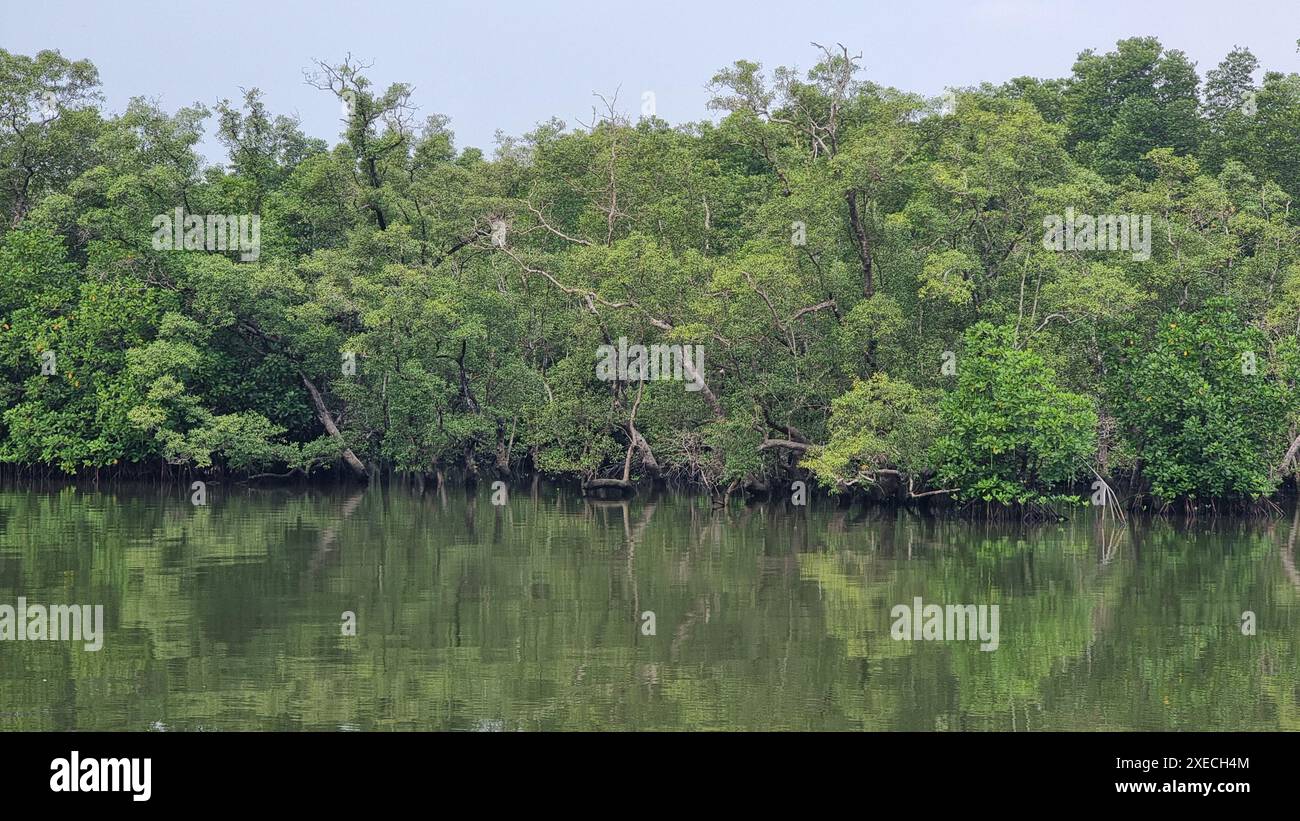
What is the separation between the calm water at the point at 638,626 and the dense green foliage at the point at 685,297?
159 inches

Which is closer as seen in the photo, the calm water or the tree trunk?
the calm water

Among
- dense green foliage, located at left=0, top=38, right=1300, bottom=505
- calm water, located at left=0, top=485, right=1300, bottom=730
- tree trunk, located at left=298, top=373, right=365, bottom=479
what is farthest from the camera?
tree trunk, located at left=298, top=373, right=365, bottom=479

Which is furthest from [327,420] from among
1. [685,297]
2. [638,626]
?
[638,626]

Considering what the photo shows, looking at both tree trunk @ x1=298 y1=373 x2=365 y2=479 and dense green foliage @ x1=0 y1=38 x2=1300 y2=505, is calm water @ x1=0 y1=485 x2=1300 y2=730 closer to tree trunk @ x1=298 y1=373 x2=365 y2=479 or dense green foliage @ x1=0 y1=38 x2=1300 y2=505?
dense green foliage @ x1=0 y1=38 x2=1300 y2=505

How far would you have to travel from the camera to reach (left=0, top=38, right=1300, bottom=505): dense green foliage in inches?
1367

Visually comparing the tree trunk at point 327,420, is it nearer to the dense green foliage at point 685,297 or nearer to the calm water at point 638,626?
the dense green foliage at point 685,297

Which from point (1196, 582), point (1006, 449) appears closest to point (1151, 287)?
point (1006, 449)

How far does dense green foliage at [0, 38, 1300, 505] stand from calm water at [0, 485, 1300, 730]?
4.04 m

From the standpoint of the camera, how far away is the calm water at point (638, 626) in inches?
563

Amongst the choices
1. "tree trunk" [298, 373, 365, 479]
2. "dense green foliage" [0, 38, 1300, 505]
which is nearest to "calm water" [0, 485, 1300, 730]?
"dense green foliage" [0, 38, 1300, 505]

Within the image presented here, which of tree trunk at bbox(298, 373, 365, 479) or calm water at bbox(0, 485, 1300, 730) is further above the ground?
tree trunk at bbox(298, 373, 365, 479)

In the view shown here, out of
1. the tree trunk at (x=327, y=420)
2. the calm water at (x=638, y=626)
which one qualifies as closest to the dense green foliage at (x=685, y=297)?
the tree trunk at (x=327, y=420)

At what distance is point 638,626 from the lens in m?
19.1

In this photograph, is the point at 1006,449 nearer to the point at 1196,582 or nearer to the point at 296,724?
the point at 1196,582
